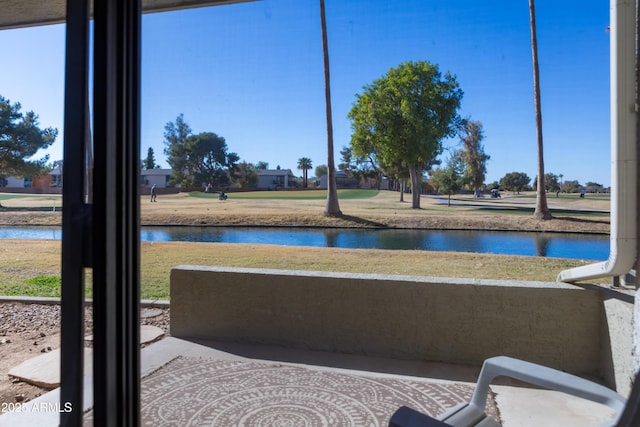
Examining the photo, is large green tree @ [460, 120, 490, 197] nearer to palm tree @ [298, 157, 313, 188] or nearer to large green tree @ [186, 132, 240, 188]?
palm tree @ [298, 157, 313, 188]

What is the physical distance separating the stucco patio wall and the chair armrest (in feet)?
4.05

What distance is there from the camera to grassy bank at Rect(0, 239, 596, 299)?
4793 mm

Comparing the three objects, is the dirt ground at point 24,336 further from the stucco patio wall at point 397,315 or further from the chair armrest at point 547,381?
the chair armrest at point 547,381

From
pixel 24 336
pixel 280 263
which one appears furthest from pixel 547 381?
pixel 280 263

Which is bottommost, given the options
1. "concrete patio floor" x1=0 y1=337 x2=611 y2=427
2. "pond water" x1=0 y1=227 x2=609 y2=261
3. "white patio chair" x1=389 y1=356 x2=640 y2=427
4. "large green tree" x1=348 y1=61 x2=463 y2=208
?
"concrete patio floor" x1=0 y1=337 x2=611 y2=427

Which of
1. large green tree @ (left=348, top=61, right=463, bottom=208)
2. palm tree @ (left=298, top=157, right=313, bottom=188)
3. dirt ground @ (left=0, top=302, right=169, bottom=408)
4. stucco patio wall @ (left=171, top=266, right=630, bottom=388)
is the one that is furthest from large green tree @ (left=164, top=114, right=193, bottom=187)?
stucco patio wall @ (left=171, top=266, right=630, bottom=388)

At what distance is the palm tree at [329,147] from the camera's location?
10891mm

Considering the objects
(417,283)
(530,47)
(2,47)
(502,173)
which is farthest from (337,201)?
(2,47)

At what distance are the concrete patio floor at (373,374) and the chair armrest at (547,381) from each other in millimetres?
656

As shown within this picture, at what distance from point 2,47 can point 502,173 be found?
9.13 metres

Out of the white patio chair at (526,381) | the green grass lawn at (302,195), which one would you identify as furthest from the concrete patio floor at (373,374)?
the green grass lawn at (302,195)

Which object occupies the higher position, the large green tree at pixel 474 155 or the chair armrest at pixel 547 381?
the large green tree at pixel 474 155

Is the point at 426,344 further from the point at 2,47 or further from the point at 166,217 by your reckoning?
the point at 166,217

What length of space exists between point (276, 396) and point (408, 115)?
950 cm
